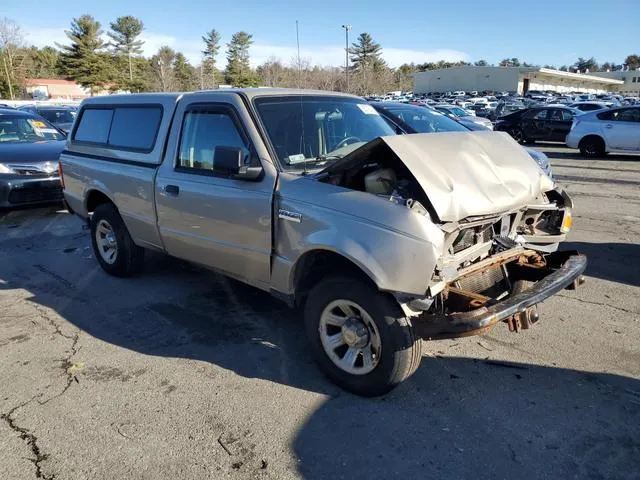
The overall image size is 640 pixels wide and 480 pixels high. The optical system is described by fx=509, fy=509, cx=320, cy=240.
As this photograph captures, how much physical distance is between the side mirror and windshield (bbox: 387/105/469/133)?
5306 mm

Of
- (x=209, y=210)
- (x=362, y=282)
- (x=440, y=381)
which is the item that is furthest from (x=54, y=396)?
(x=440, y=381)

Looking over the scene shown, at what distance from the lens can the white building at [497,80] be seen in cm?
8706

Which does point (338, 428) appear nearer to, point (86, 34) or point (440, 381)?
point (440, 381)

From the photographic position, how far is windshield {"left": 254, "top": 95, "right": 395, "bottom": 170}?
3.89m

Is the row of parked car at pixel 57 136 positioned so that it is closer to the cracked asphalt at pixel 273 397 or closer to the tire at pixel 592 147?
the tire at pixel 592 147

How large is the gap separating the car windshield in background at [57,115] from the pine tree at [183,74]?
45.3 meters

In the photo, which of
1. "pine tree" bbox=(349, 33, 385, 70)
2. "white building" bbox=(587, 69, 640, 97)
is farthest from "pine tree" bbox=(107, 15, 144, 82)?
"white building" bbox=(587, 69, 640, 97)

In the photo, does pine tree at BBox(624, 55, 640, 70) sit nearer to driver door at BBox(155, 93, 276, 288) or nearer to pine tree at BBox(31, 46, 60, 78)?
pine tree at BBox(31, 46, 60, 78)

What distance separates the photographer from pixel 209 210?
4098 millimetres

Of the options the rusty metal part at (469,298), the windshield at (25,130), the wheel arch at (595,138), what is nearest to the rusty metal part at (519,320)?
the rusty metal part at (469,298)

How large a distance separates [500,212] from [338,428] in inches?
68.7

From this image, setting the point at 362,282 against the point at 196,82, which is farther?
the point at 196,82

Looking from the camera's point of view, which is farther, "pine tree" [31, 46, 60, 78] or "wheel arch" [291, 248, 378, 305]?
"pine tree" [31, 46, 60, 78]

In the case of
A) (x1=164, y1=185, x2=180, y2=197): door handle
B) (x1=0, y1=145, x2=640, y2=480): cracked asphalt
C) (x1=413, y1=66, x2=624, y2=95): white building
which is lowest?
(x1=0, y1=145, x2=640, y2=480): cracked asphalt
